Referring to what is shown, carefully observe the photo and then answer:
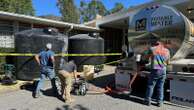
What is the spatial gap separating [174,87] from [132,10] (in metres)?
10.9

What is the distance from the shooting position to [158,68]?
302 inches

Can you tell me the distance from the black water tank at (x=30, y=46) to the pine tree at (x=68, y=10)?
1937 inches

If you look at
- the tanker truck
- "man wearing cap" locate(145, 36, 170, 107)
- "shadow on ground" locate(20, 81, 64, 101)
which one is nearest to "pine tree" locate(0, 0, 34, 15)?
"shadow on ground" locate(20, 81, 64, 101)

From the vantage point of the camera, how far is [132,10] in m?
18.0

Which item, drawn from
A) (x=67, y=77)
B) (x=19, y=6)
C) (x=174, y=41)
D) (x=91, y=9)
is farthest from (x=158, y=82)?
(x=91, y=9)

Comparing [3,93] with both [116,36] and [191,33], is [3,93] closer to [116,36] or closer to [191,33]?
[191,33]

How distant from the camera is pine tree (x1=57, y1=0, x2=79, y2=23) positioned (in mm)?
62000

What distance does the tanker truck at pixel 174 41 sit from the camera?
7453 millimetres

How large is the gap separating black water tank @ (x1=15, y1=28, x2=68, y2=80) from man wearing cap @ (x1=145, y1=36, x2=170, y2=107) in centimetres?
531

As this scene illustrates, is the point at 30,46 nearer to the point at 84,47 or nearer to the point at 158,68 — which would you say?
the point at 84,47

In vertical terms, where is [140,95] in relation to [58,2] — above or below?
below

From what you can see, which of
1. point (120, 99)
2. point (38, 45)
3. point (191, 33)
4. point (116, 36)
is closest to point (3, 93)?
point (38, 45)

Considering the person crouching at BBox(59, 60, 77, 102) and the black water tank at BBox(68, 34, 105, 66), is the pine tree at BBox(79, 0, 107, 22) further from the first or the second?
the person crouching at BBox(59, 60, 77, 102)

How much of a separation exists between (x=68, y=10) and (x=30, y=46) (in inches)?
2039
